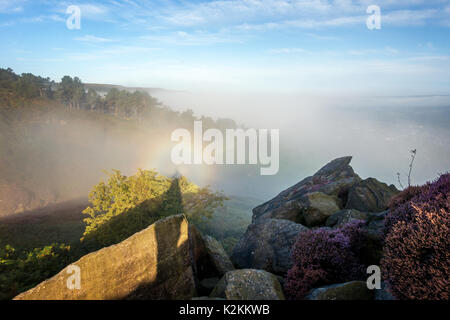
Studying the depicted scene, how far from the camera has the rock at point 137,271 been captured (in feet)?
19.4

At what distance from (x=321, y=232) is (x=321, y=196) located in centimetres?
586

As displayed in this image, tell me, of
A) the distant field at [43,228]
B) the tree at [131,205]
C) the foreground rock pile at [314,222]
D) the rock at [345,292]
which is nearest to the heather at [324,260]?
the foreground rock pile at [314,222]

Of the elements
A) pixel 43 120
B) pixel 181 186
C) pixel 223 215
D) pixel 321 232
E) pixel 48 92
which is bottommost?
pixel 223 215

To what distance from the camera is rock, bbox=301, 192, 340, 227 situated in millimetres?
13156

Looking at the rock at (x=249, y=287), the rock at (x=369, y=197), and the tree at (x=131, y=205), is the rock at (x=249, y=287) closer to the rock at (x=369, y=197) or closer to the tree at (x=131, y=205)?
the rock at (x=369, y=197)

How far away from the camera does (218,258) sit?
9.91m

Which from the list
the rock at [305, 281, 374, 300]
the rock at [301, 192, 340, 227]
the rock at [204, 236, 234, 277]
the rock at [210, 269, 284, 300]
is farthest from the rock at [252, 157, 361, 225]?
the rock at [210, 269, 284, 300]

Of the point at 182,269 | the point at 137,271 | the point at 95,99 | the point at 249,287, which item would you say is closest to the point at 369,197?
the point at 249,287

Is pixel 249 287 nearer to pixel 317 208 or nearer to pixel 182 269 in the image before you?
pixel 182 269

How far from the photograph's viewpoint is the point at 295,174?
6988 inches

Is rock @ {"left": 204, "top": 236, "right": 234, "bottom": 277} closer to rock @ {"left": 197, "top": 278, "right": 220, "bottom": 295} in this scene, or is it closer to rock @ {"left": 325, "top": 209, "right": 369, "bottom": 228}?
rock @ {"left": 197, "top": 278, "right": 220, "bottom": 295}
